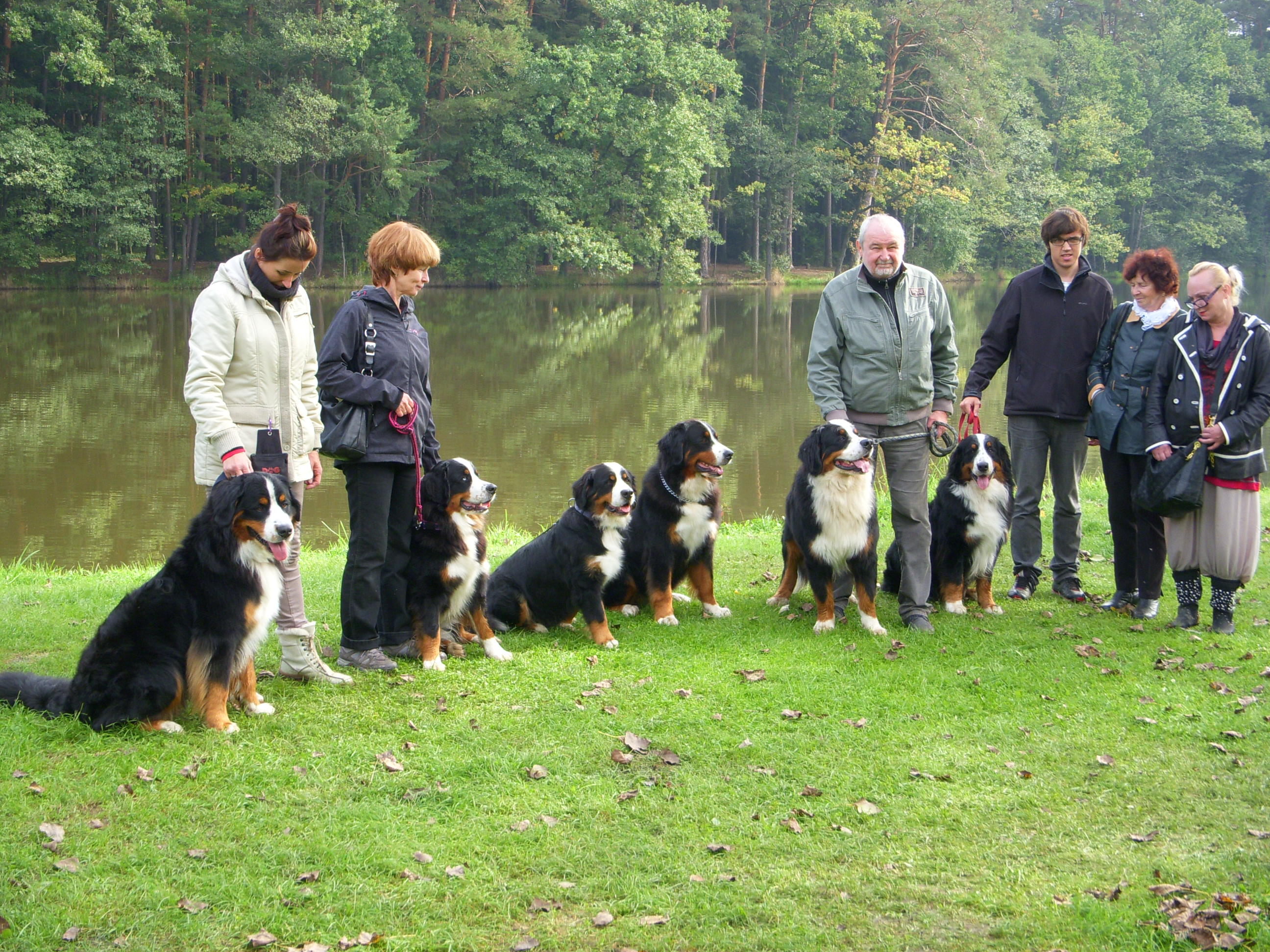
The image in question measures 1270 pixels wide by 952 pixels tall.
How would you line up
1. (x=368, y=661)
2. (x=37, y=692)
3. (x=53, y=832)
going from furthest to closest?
(x=368, y=661) < (x=37, y=692) < (x=53, y=832)

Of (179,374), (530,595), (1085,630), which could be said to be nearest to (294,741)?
(530,595)

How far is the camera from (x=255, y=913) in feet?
10.2

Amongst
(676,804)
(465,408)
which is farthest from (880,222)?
(465,408)

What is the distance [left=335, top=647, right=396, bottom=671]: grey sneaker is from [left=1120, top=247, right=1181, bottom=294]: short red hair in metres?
4.76

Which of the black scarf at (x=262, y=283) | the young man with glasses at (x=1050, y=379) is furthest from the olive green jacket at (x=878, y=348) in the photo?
the black scarf at (x=262, y=283)

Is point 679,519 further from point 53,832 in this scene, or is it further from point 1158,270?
point 53,832

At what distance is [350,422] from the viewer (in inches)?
193

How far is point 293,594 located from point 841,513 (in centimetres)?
295

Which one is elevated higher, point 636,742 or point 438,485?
point 438,485

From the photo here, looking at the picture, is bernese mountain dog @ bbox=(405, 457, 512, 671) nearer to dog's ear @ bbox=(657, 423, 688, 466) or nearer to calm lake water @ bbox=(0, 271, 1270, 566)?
dog's ear @ bbox=(657, 423, 688, 466)

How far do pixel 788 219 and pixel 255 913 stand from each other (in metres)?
49.0

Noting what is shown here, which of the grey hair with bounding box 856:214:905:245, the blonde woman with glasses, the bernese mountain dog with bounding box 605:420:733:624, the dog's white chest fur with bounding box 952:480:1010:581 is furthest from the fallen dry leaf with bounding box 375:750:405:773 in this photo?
the blonde woman with glasses

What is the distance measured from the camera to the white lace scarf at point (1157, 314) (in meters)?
6.20

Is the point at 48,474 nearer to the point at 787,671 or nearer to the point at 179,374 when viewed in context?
the point at 179,374
